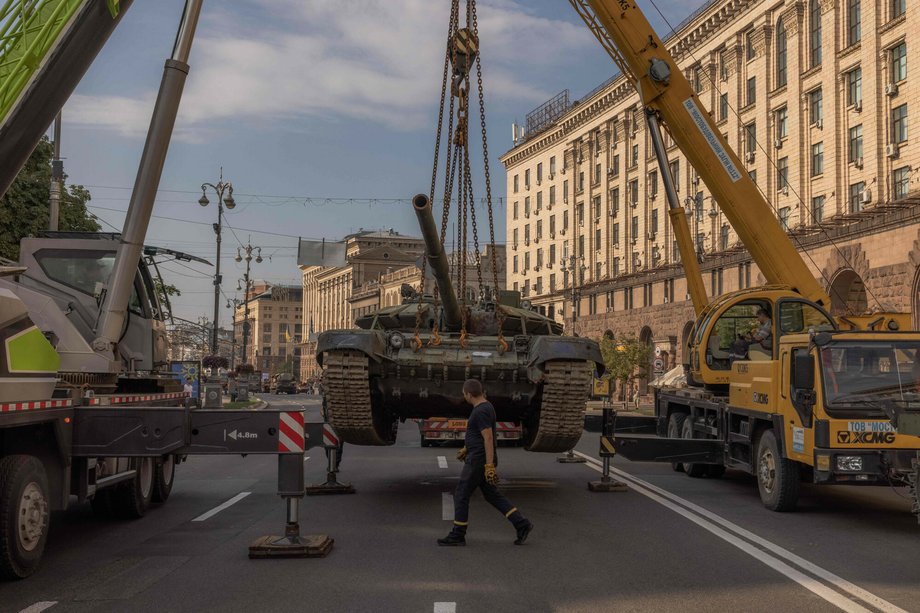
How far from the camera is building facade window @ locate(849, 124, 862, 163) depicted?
37.2 meters

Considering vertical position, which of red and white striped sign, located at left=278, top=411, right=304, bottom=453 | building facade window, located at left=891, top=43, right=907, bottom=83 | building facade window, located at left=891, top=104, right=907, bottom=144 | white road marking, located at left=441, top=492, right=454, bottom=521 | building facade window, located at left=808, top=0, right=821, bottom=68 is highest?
building facade window, located at left=808, top=0, right=821, bottom=68

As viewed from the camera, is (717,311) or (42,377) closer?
(42,377)

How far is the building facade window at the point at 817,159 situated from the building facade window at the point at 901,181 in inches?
215

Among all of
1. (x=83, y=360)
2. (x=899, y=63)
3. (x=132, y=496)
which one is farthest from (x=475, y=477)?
(x=899, y=63)

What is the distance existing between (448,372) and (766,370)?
4146mm

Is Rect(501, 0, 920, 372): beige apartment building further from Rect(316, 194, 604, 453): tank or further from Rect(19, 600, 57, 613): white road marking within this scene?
Rect(19, 600, 57, 613): white road marking

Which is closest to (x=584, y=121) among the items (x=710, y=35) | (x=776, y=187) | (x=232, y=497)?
(x=710, y=35)

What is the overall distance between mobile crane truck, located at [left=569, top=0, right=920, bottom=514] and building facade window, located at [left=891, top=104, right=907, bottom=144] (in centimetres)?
1919

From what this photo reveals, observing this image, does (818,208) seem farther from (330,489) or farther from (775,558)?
(775,558)

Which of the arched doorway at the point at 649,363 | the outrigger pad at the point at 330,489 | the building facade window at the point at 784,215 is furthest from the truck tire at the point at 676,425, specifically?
the arched doorway at the point at 649,363

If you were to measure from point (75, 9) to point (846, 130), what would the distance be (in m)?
34.4

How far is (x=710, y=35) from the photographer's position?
167ft

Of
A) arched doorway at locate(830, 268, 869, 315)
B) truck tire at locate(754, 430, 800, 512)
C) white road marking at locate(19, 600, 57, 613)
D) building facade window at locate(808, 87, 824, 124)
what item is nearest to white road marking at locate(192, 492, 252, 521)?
white road marking at locate(19, 600, 57, 613)

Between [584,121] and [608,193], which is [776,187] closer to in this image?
[608,193]
